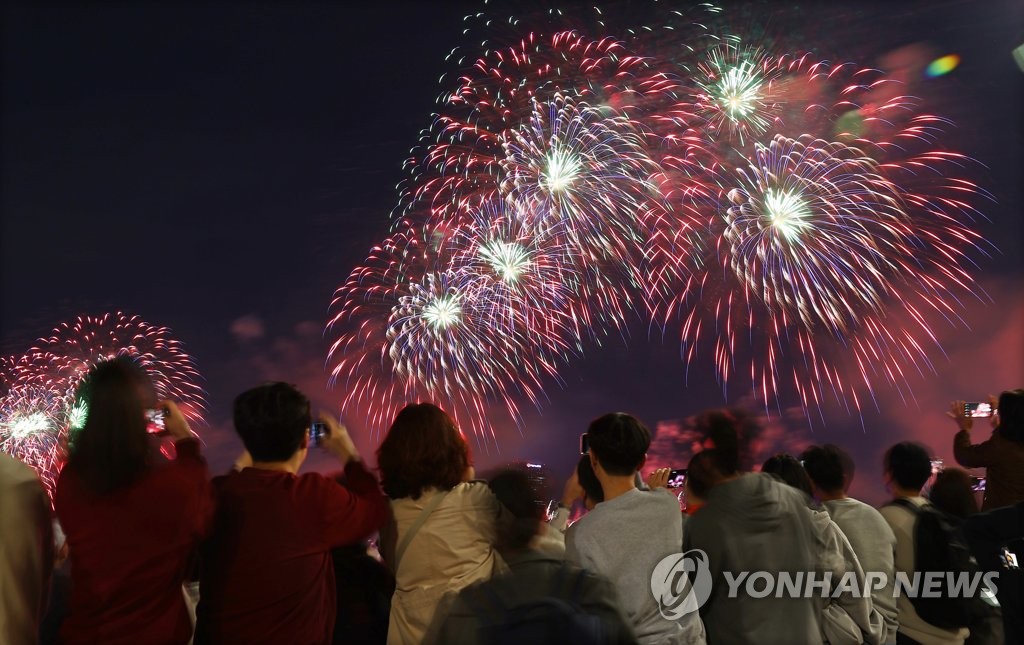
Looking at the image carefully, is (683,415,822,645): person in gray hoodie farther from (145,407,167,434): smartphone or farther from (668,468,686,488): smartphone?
(145,407,167,434): smartphone

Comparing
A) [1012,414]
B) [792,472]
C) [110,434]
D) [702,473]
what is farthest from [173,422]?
[1012,414]

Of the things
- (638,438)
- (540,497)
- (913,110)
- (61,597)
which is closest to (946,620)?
(638,438)

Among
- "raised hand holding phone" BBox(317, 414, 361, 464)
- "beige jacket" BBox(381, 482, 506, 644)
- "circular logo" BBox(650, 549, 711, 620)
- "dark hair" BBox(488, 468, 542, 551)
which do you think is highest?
"raised hand holding phone" BBox(317, 414, 361, 464)

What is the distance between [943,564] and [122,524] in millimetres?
3588

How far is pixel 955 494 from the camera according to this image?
387cm

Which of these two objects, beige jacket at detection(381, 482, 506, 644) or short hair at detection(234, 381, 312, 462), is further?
beige jacket at detection(381, 482, 506, 644)

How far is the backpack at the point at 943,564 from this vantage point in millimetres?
3652

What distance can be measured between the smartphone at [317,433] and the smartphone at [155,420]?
53cm

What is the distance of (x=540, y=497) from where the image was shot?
2502 mm

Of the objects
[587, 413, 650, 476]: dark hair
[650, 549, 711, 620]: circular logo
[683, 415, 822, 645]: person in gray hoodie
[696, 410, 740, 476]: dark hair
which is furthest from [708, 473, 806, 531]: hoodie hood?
[587, 413, 650, 476]: dark hair

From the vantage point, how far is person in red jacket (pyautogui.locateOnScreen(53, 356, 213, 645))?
2459 millimetres

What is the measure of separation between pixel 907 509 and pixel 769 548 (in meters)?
1.34

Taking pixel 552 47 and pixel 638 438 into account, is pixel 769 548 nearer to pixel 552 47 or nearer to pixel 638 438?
pixel 638 438

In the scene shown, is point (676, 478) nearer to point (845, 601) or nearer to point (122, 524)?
point (845, 601)
